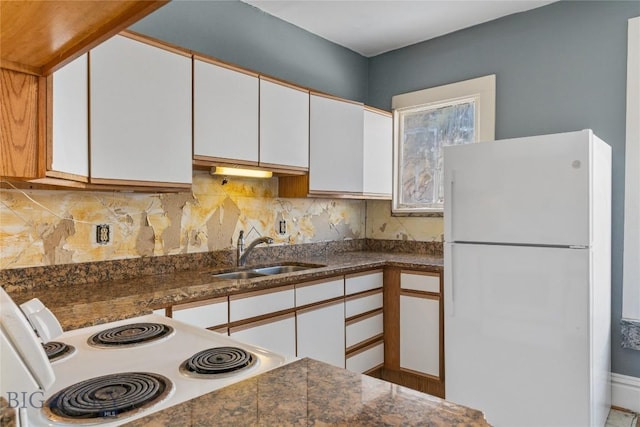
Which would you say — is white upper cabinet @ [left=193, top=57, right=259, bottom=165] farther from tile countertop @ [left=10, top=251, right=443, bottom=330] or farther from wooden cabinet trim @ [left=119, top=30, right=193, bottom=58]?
tile countertop @ [left=10, top=251, right=443, bottom=330]

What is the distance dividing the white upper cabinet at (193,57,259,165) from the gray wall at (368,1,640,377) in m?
1.81

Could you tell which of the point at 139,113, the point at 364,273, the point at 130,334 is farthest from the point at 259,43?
the point at 130,334

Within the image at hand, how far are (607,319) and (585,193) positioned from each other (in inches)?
39.1

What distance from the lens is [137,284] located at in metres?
2.10

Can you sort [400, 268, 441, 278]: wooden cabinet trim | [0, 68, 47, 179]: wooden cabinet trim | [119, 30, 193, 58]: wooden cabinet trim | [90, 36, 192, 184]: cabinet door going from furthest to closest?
[400, 268, 441, 278]: wooden cabinet trim
[119, 30, 193, 58]: wooden cabinet trim
[90, 36, 192, 184]: cabinet door
[0, 68, 47, 179]: wooden cabinet trim

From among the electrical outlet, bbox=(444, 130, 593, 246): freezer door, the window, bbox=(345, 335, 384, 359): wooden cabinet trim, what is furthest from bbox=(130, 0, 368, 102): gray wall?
bbox=(345, 335, 384, 359): wooden cabinet trim

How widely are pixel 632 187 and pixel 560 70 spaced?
0.93m

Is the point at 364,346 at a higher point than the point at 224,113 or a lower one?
lower

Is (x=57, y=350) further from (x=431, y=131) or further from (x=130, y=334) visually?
(x=431, y=131)

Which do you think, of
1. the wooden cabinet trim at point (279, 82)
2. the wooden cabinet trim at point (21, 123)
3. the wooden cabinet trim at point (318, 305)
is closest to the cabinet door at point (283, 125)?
the wooden cabinet trim at point (279, 82)

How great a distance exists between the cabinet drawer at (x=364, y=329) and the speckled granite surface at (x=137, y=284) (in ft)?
1.21

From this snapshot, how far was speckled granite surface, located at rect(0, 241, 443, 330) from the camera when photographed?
5.15ft

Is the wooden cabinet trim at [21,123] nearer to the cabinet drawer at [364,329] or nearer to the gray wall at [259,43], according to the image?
the gray wall at [259,43]

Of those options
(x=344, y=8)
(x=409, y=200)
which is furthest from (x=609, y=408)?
(x=344, y=8)
